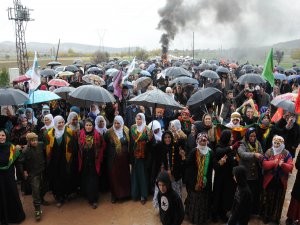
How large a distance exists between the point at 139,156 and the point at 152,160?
0.83 feet

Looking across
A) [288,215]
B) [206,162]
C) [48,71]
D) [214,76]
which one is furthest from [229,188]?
[48,71]

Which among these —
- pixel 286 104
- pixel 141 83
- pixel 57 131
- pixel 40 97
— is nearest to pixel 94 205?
pixel 57 131

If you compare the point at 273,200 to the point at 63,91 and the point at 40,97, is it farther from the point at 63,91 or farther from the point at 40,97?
the point at 63,91

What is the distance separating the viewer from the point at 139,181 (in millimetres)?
5867

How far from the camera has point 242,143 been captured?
4887mm

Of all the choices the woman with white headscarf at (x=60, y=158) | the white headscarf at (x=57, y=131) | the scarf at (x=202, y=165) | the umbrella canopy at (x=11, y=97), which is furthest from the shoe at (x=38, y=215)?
the scarf at (x=202, y=165)

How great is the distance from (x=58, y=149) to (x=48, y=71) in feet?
28.4

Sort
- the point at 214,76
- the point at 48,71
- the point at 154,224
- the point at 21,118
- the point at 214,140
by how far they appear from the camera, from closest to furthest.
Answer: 1. the point at 154,224
2. the point at 214,140
3. the point at 21,118
4. the point at 214,76
5. the point at 48,71

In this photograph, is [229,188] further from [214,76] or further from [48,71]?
[48,71]

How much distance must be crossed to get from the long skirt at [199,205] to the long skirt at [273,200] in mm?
875

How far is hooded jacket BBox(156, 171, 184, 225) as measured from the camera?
3623mm

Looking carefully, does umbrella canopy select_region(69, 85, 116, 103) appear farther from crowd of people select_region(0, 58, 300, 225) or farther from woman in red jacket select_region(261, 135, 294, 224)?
woman in red jacket select_region(261, 135, 294, 224)

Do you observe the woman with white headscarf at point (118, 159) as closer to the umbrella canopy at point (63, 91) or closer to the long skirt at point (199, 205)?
the long skirt at point (199, 205)

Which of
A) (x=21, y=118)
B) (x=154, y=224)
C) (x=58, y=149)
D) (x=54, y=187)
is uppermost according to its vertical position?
(x=21, y=118)
